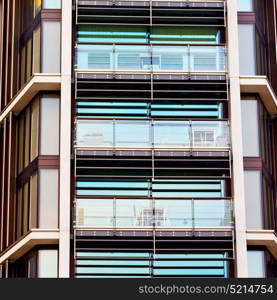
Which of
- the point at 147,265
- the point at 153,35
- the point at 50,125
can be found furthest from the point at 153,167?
the point at 153,35

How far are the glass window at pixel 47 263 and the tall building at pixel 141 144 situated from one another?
0.05 meters

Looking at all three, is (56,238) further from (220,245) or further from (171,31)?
(171,31)

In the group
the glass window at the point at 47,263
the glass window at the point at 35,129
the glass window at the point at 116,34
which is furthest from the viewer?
the glass window at the point at 116,34

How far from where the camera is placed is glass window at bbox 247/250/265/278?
189 ft

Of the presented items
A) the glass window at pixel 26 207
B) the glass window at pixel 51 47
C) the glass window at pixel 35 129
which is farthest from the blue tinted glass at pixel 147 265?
the glass window at pixel 51 47

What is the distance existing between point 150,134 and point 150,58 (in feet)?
9.40

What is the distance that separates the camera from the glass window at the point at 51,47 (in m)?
59.9

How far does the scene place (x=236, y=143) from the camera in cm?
5872

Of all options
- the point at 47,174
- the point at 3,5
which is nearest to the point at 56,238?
the point at 47,174

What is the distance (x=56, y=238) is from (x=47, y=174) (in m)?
2.47

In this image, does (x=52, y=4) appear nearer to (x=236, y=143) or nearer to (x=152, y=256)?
(x=236, y=143)

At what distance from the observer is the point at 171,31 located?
202 feet

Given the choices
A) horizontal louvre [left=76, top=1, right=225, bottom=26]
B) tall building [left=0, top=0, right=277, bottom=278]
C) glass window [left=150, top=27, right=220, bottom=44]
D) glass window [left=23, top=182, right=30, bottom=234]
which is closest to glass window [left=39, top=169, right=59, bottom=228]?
tall building [left=0, top=0, right=277, bottom=278]

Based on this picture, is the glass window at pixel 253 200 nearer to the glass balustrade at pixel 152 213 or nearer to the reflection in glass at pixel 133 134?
the glass balustrade at pixel 152 213
